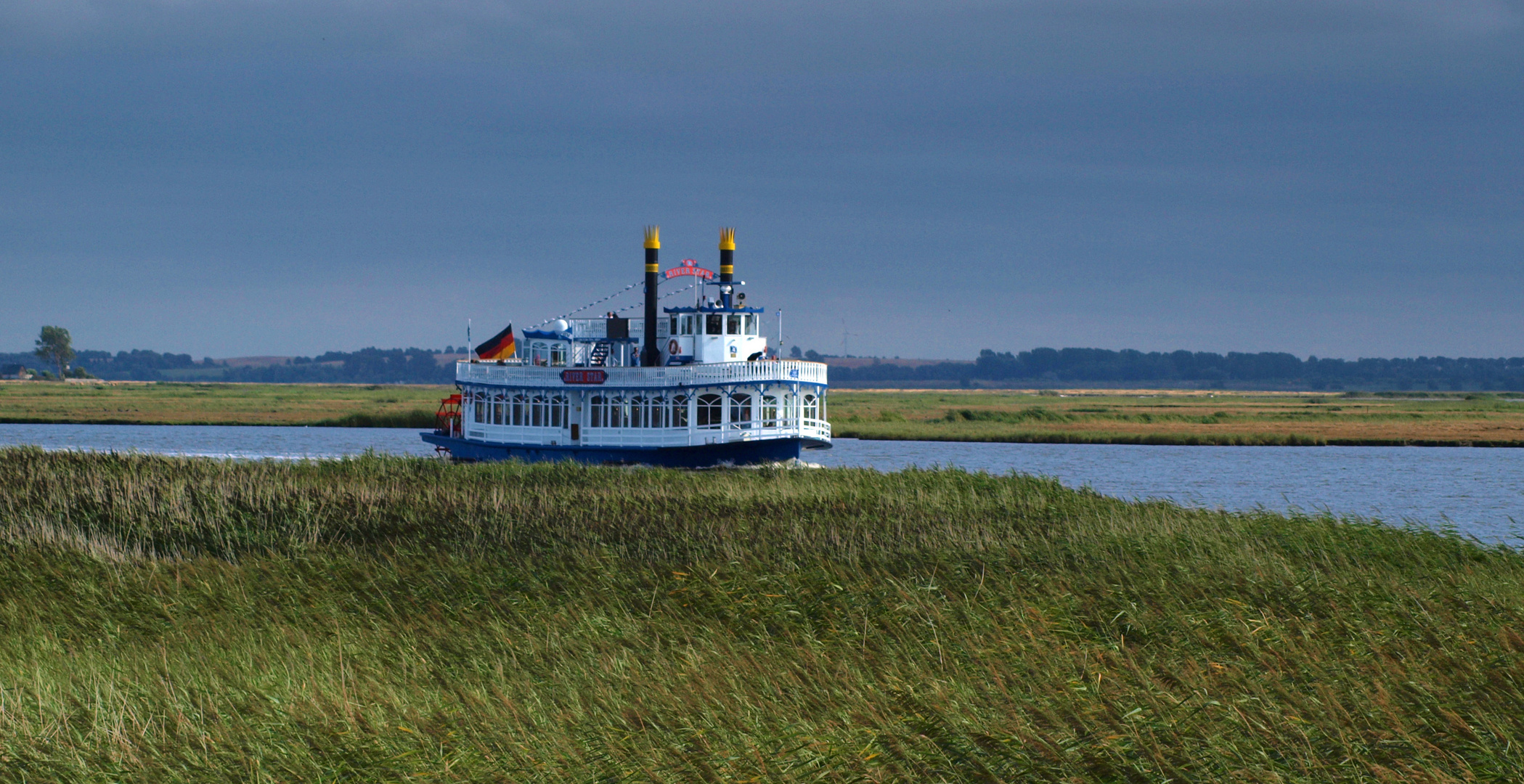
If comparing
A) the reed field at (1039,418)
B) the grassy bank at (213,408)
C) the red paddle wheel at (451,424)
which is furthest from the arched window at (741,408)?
the grassy bank at (213,408)

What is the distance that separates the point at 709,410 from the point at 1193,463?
2827 cm

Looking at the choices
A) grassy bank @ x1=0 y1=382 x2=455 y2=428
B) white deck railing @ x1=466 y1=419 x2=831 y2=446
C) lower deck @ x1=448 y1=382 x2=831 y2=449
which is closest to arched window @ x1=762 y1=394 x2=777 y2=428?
lower deck @ x1=448 y1=382 x2=831 y2=449

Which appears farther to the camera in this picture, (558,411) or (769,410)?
(558,411)

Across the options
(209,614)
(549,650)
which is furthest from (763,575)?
(209,614)

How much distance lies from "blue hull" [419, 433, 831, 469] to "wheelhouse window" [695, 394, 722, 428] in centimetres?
129

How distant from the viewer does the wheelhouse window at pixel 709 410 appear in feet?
146

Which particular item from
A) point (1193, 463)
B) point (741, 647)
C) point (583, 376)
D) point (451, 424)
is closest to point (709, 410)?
point (583, 376)

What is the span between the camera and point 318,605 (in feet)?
48.8

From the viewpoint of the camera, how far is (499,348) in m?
49.8

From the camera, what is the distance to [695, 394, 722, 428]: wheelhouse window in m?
44.4

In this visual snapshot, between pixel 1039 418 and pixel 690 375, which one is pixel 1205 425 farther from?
pixel 690 375

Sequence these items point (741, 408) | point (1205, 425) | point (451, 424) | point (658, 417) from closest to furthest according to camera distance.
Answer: point (741, 408) < point (658, 417) < point (451, 424) < point (1205, 425)

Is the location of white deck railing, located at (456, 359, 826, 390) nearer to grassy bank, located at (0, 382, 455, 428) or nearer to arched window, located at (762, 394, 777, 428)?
arched window, located at (762, 394, 777, 428)

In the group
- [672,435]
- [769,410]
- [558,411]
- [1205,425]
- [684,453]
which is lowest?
[1205,425]
